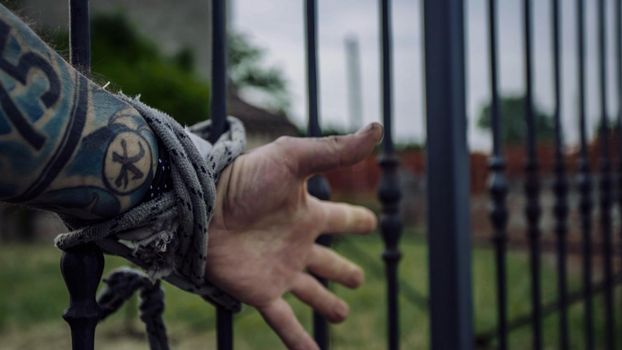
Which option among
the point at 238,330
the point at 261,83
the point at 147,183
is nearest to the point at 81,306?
the point at 147,183

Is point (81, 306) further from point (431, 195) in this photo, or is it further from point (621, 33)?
point (621, 33)

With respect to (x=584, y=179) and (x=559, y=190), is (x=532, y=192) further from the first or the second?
(x=584, y=179)

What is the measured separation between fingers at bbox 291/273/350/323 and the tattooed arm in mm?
282

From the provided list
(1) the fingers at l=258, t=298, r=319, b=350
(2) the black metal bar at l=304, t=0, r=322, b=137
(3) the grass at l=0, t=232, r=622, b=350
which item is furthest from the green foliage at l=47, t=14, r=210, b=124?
(1) the fingers at l=258, t=298, r=319, b=350

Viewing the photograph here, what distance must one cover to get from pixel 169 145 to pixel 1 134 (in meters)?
0.17

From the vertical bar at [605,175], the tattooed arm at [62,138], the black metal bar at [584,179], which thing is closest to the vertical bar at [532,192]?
the black metal bar at [584,179]

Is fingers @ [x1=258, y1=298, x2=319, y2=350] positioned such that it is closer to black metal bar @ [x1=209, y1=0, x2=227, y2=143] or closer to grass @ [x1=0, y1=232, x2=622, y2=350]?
black metal bar @ [x1=209, y1=0, x2=227, y2=143]

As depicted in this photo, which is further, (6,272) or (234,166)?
(6,272)

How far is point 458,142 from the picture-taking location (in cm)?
84

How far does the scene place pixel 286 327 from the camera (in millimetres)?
766

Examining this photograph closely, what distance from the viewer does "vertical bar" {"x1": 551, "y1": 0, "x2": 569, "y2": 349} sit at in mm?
1280

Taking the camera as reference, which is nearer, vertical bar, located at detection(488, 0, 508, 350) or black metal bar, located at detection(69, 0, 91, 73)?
black metal bar, located at detection(69, 0, 91, 73)

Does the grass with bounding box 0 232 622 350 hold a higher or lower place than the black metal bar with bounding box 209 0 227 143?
lower

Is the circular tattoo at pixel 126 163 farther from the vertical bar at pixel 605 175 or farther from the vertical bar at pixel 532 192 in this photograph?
the vertical bar at pixel 605 175
